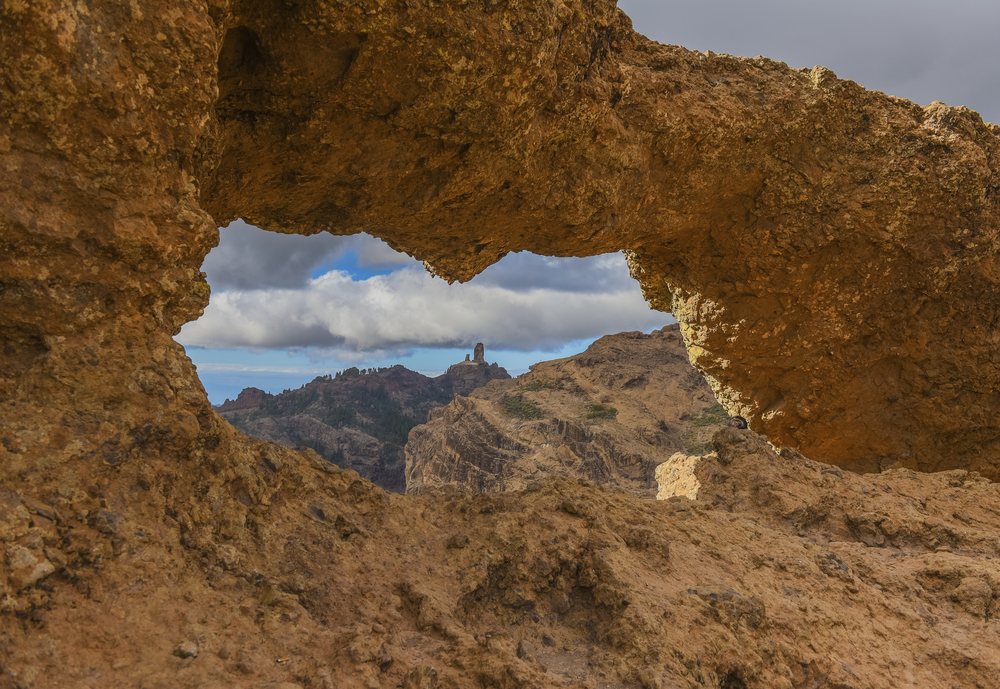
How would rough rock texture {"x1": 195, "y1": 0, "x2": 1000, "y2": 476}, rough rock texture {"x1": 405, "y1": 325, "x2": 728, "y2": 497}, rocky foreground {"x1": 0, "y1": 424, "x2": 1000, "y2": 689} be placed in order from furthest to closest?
→ rough rock texture {"x1": 405, "y1": 325, "x2": 728, "y2": 497} < rough rock texture {"x1": 195, "y1": 0, "x2": 1000, "y2": 476} < rocky foreground {"x1": 0, "y1": 424, "x2": 1000, "y2": 689}

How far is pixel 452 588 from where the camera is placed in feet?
9.93

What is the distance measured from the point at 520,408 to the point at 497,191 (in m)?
22.2

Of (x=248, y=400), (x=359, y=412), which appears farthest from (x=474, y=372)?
(x=248, y=400)

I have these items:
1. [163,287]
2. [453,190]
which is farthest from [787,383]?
[163,287]

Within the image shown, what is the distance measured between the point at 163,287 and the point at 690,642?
2939 millimetres

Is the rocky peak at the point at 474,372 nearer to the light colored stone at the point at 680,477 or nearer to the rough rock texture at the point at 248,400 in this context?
the rough rock texture at the point at 248,400

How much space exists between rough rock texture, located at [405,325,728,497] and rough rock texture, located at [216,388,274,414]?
29065mm

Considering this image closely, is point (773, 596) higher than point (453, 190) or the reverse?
the reverse

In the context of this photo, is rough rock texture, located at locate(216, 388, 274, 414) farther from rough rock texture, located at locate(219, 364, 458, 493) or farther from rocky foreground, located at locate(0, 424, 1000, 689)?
rocky foreground, located at locate(0, 424, 1000, 689)

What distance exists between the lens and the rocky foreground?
7.17 feet

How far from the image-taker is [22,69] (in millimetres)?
2225

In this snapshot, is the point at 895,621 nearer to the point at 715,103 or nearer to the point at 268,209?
the point at 715,103

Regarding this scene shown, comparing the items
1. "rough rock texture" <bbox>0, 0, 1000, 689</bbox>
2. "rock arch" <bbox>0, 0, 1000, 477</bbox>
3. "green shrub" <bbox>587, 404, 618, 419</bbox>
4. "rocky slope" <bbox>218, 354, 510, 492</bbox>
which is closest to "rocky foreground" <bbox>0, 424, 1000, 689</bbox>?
"rough rock texture" <bbox>0, 0, 1000, 689</bbox>

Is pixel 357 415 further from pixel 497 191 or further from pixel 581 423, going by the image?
pixel 497 191
